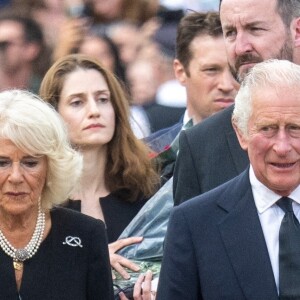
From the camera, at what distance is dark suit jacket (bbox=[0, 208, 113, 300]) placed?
496 centimetres

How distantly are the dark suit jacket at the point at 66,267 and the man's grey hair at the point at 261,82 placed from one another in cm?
82

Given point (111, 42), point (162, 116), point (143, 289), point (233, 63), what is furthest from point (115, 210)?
point (111, 42)

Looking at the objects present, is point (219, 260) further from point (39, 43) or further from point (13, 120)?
point (39, 43)

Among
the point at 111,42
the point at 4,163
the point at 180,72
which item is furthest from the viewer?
the point at 111,42

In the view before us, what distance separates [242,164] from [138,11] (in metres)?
4.25

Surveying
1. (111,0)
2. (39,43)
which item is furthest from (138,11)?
(39,43)

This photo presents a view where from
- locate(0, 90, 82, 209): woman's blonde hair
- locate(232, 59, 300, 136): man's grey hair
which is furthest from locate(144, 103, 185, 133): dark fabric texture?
locate(232, 59, 300, 136): man's grey hair

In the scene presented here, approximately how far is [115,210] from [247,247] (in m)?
1.69

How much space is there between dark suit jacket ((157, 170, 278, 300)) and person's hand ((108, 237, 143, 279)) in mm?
869

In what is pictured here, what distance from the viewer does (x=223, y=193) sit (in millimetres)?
4707

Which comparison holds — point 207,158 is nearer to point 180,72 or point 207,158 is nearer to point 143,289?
point 143,289

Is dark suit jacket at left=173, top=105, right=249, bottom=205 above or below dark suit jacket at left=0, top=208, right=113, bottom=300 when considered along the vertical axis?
above

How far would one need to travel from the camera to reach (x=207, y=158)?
5.41m

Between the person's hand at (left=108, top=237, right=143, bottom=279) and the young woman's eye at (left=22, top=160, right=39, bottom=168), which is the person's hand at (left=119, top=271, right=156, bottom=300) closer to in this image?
the person's hand at (left=108, top=237, right=143, bottom=279)
